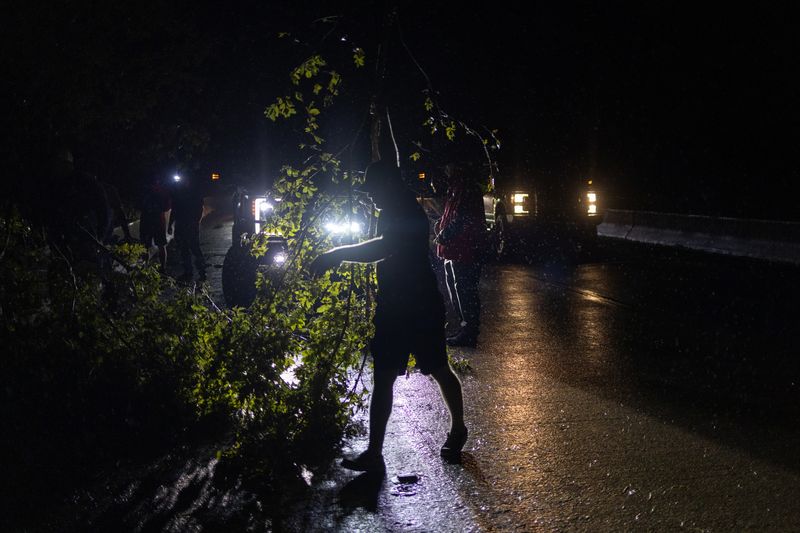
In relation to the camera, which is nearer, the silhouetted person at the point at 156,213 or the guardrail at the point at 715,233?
the silhouetted person at the point at 156,213

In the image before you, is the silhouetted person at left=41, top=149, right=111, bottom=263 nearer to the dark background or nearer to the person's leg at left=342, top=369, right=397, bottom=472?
the dark background

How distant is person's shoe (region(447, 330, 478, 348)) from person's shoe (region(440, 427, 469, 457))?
10.5 feet

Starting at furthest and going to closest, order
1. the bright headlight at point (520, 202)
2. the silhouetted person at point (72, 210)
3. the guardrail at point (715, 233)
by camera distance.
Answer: the bright headlight at point (520, 202) → the guardrail at point (715, 233) → the silhouetted person at point (72, 210)

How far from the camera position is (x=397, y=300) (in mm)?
4688

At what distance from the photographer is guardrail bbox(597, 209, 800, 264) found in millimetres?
16688

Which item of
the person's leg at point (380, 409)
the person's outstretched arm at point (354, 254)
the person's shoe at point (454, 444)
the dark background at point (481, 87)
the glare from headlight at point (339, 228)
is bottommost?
the person's shoe at point (454, 444)

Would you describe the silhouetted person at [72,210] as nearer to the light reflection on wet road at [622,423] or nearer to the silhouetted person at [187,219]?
the light reflection on wet road at [622,423]

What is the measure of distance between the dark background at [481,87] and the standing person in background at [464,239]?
1.26 m

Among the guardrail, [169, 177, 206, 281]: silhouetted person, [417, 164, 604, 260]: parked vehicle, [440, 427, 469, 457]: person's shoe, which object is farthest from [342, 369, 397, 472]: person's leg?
the guardrail

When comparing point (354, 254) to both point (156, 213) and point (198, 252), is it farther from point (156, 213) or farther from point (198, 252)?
point (198, 252)

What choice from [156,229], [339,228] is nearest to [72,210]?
[339,228]

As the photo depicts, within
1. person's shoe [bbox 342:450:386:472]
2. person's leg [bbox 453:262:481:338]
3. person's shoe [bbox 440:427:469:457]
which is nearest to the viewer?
person's shoe [bbox 342:450:386:472]

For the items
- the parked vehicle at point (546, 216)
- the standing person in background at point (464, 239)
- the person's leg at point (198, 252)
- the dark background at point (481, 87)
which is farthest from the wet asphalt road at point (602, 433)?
the parked vehicle at point (546, 216)

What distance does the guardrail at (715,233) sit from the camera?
1669cm
